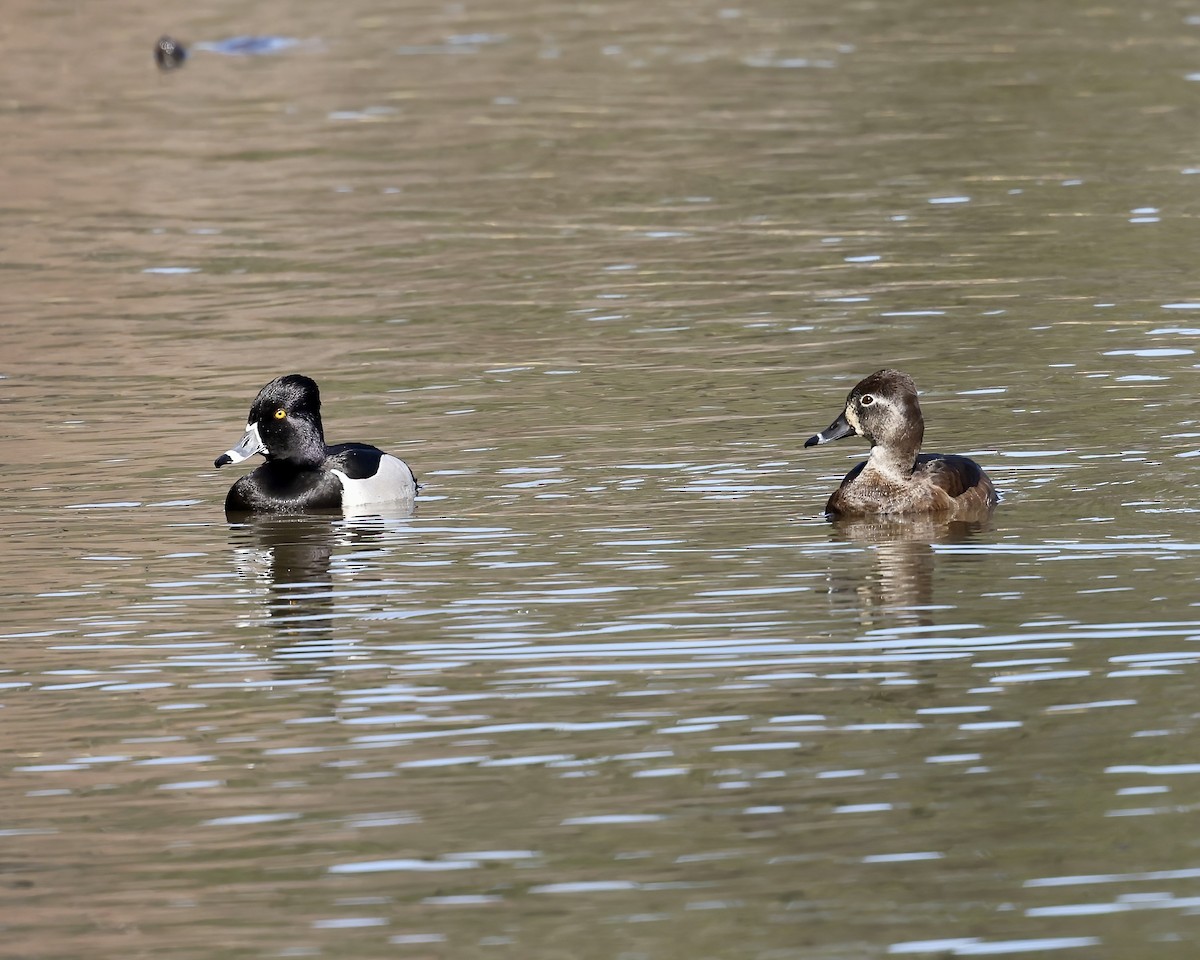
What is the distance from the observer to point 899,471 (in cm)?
1468

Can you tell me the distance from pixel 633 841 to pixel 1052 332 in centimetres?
1239

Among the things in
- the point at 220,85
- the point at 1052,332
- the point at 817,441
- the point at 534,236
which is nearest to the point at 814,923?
the point at 817,441

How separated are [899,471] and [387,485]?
3447mm

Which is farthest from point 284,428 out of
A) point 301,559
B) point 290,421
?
point 301,559

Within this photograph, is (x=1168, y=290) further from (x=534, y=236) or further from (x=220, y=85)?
(x=220, y=85)

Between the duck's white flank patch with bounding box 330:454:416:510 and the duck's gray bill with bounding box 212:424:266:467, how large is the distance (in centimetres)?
84

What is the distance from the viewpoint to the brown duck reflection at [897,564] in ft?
40.4

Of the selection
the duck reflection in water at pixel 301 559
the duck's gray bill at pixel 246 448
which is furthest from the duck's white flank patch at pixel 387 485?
the duck's gray bill at pixel 246 448

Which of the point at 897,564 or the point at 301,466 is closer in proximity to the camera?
the point at 897,564

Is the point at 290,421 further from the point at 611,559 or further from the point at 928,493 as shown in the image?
→ the point at 928,493

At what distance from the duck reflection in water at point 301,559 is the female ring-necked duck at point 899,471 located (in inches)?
121

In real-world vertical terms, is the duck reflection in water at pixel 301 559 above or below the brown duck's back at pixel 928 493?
below

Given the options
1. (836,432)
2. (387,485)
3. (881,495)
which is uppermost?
(836,432)

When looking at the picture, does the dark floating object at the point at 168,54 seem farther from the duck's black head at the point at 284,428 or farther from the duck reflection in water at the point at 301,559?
the duck reflection in water at the point at 301,559
